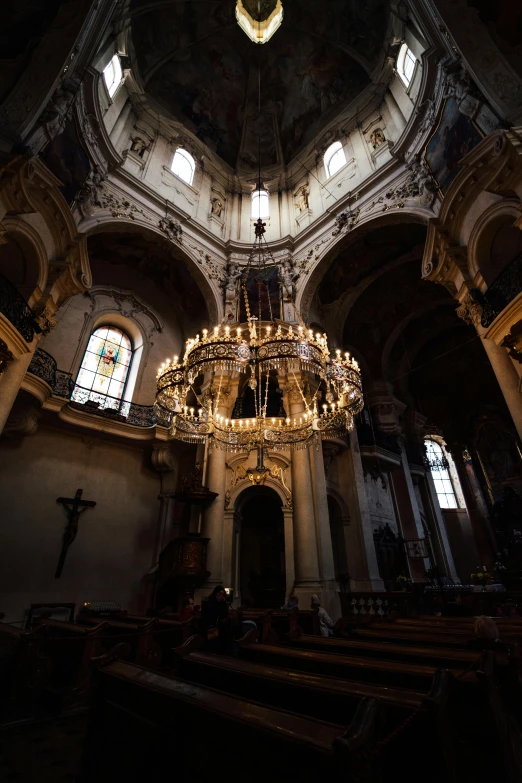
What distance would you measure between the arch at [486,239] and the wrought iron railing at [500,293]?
19.3 inches

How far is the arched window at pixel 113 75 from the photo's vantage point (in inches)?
424

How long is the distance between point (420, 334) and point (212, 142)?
472 inches

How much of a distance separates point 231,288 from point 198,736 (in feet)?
37.6

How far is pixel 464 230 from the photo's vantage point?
24.5 feet

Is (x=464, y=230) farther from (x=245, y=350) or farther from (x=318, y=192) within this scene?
(x=318, y=192)

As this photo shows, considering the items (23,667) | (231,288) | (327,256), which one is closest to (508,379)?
(327,256)

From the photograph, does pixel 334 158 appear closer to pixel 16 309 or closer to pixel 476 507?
pixel 16 309

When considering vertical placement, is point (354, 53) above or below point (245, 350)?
above

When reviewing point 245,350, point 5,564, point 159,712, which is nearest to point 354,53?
point 245,350

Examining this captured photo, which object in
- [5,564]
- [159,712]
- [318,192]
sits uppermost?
[318,192]

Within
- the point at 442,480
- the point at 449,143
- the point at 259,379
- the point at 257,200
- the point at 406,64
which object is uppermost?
the point at 406,64

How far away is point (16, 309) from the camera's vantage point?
632 centimetres

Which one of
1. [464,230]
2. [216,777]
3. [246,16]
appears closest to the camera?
[216,777]

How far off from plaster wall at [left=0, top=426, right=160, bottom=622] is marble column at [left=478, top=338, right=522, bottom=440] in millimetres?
9197
